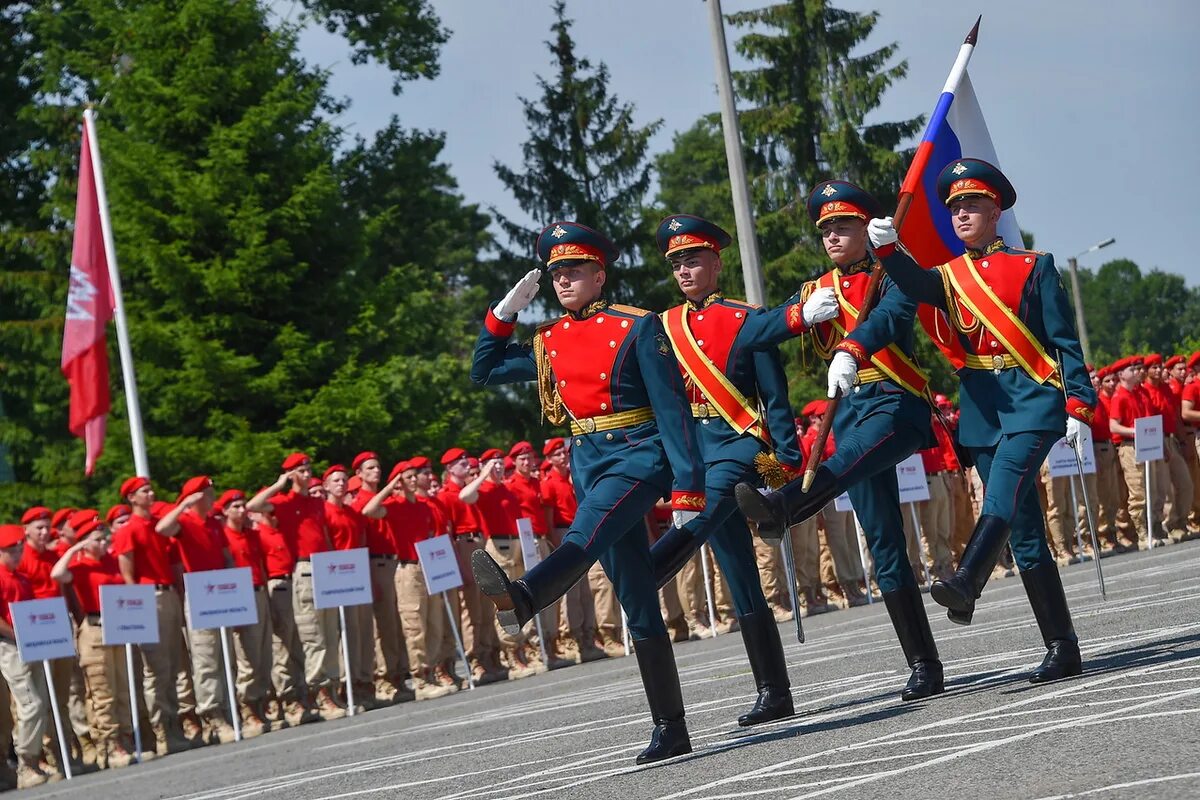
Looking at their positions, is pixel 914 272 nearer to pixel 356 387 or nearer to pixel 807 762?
pixel 807 762

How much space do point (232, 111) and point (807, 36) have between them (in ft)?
52.7

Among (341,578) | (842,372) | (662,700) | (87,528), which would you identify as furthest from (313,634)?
(842,372)

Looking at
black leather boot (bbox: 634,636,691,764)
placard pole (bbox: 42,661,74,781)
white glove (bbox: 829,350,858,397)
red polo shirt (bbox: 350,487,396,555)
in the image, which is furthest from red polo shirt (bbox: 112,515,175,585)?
white glove (bbox: 829,350,858,397)

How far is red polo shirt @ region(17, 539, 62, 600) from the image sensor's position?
53.1 ft

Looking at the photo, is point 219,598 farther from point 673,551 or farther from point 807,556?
point 673,551

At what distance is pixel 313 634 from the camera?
682 inches

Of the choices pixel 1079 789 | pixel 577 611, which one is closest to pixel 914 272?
pixel 1079 789

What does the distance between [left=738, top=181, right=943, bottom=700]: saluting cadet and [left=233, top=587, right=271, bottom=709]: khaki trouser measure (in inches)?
359

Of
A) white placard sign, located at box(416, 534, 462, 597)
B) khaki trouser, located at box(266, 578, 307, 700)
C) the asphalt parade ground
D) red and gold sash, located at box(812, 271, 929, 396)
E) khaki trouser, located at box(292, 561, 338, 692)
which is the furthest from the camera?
white placard sign, located at box(416, 534, 462, 597)

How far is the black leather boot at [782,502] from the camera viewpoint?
7945mm

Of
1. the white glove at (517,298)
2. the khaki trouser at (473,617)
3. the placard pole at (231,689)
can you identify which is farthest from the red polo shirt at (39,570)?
the white glove at (517,298)

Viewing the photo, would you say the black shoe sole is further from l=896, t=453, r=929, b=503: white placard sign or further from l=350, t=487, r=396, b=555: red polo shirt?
l=896, t=453, r=929, b=503: white placard sign

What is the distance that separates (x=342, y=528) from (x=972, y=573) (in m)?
10.6

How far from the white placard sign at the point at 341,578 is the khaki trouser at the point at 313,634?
0.46 ft
